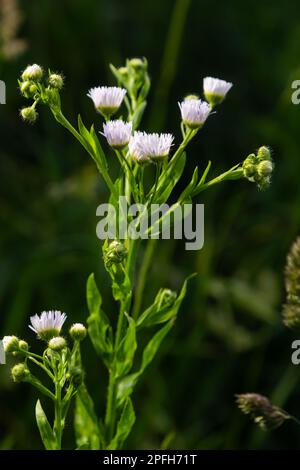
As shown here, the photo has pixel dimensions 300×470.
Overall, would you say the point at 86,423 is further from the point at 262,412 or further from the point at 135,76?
the point at 135,76

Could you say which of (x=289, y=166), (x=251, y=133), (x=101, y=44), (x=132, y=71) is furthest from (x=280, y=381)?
(x=101, y=44)

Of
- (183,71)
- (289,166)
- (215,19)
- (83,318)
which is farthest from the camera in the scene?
(215,19)

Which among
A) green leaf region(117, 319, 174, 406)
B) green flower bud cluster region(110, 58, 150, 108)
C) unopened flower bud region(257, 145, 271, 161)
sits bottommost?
green leaf region(117, 319, 174, 406)

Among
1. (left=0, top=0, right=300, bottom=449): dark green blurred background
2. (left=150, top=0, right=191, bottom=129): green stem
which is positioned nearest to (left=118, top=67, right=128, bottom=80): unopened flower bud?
(left=0, top=0, right=300, bottom=449): dark green blurred background

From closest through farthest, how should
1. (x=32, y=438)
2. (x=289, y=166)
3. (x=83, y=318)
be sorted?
(x=32, y=438)
(x=83, y=318)
(x=289, y=166)

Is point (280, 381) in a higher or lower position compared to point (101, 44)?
lower

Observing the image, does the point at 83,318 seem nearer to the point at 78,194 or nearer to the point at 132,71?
the point at 78,194

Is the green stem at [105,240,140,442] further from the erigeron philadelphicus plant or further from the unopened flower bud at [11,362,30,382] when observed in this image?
the unopened flower bud at [11,362,30,382]

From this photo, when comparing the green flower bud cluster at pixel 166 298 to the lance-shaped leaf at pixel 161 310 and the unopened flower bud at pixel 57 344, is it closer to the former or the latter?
the lance-shaped leaf at pixel 161 310
